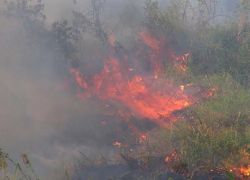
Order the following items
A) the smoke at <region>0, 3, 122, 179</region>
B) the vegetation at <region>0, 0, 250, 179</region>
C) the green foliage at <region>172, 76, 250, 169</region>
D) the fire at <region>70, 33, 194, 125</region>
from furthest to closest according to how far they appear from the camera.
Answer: the fire at <region>70, 33, 194, 125</region>, the smoke at <region>0, 3, 122, 179</region>, the vegetation at <region>0, 0, 250, 179</region>, the green foliage at <region>172, 76, 250, 169</region>

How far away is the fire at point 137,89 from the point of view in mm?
13391

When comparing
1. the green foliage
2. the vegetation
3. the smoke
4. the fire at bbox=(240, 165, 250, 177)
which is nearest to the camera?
the fire at bbox=(240, 165, 250, 177)

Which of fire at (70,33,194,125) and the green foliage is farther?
fire at (70,33,194,125)

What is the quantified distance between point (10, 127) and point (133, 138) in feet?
13.6

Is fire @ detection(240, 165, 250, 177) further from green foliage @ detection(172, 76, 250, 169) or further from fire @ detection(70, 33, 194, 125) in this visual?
fire @ detection(70, 33, 194, 125)

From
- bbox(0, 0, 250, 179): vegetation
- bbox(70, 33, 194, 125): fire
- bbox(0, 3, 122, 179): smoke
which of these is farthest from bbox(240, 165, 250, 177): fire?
bbox(0, 3, 122, 179): smoke

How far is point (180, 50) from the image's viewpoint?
1711cm

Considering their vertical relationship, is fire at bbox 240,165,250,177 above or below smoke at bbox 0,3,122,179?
below

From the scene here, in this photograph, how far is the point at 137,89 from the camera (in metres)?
14.4

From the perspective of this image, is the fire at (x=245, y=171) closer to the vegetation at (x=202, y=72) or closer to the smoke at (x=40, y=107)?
the vegetation at (x=202, y=72)

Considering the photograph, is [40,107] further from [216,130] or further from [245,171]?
[245,171]

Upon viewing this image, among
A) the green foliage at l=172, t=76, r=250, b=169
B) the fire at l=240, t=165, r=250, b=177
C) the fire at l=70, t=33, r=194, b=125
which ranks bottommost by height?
the fire at l=240, t=165, r=250, b=177

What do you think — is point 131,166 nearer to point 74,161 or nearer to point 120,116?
point 74,161

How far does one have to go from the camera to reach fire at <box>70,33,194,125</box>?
13.4m
